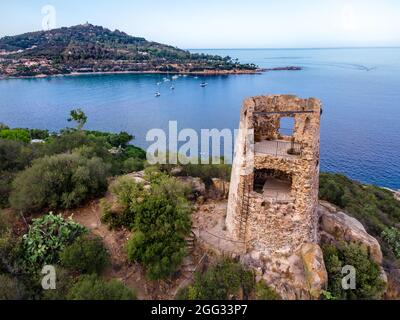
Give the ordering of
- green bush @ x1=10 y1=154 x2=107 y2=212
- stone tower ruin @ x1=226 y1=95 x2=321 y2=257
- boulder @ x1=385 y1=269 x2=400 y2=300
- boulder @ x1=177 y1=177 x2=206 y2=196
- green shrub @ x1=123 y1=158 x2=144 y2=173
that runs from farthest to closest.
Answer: green shrub @ x1=123 y1=158 x2=144 y2=173 < boulder @ x1=177 y1=177 x2=206 y2=196 < green bush @ x1=10 y1=154 x2=107 y2=212 < boulder @ x1=385 y1=269 x2=400 y2=300 < stone tower ruin @ x1=226 y1=95 x2=321 y2=257

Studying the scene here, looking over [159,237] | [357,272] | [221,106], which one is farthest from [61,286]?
[221,106]

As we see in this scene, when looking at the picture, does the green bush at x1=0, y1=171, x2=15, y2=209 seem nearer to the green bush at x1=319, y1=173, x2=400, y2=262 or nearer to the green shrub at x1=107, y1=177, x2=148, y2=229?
the green shrub at x1=107, y1=177, x2=148, y2=229

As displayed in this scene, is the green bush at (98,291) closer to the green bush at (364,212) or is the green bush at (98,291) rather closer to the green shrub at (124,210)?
the green shrub at (124,210)

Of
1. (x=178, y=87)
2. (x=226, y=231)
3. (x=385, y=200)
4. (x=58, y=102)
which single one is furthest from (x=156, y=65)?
(x=226, y=231)

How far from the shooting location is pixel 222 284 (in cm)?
1208

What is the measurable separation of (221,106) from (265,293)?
7449 cm

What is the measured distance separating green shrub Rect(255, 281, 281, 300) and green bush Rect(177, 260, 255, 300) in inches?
11.0

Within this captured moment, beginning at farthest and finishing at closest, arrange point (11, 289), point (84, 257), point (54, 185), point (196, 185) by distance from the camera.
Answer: point (196, 185), point (54, 185), point (84, 257), point (11, 289)

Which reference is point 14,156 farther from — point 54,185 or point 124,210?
point 124,210

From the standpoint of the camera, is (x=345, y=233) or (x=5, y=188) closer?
(x=345, y=233)

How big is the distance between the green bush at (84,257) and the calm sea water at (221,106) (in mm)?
44421

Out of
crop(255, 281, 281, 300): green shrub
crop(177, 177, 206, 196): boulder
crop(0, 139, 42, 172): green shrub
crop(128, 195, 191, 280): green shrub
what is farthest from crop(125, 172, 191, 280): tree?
crop(0, 139, 42, 172): green shrub

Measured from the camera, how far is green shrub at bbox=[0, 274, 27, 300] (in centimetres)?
979
